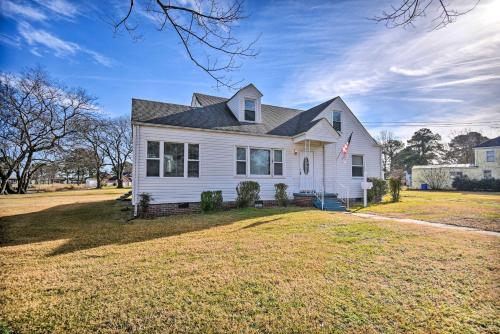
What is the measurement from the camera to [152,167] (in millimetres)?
10375

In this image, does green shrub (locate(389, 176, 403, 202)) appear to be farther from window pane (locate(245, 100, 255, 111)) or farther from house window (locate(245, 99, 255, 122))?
window pane (locate(245, 100, 255, 111))

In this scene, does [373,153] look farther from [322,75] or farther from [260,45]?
[260,45]

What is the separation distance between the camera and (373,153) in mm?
15383

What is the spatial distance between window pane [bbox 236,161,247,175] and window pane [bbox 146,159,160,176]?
3.86 meters

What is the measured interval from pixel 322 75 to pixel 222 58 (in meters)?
7.17

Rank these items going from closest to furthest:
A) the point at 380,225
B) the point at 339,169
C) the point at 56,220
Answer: the point at 380,225 < the point at 56,220 < the point at 339,169

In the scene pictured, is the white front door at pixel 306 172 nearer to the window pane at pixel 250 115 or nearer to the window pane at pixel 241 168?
the window pane at pixel 241 168

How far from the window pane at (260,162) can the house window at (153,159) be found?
4.67 meters

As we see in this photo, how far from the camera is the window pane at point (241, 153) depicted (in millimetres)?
12336

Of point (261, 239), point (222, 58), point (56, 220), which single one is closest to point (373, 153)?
point (261, 239)

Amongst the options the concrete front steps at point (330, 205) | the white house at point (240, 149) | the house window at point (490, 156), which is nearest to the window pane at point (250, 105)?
the white house at point (240, 149)

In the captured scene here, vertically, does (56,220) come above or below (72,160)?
below

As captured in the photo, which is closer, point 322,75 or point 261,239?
point 261,239

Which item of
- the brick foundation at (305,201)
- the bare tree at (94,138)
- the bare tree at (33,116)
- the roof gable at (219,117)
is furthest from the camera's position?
the bare tree at (94,138)
